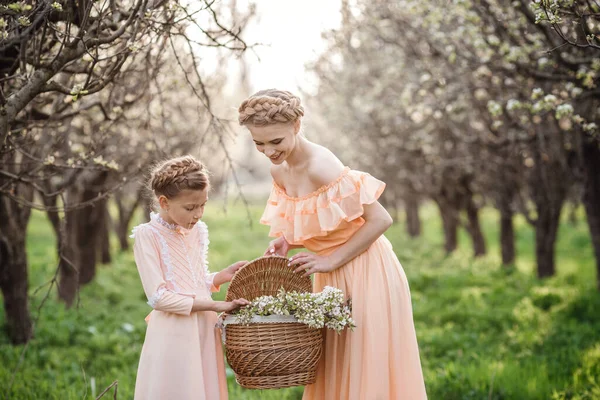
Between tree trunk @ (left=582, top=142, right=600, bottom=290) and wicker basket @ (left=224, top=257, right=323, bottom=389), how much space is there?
5.55 metres

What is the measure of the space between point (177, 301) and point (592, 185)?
6.21 metres

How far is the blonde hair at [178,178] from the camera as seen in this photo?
3207 mm

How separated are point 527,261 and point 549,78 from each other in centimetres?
970

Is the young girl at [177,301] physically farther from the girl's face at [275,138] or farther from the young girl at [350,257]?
the young girl at [350,257]

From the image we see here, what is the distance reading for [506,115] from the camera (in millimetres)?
8141

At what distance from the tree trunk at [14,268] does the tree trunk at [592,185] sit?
252 inches

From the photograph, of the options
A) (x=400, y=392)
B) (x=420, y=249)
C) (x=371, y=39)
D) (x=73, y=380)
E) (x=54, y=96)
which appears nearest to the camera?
(x=400, y=392)

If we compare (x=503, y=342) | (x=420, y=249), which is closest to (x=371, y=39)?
(x=420, y=249)

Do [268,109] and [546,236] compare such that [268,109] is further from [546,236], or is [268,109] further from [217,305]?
[546,236]

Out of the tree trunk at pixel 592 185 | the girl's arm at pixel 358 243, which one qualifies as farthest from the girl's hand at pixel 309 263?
the tree trunk at pixel 592 185

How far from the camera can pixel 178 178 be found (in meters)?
3.20

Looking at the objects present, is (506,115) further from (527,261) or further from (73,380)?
(527,261)

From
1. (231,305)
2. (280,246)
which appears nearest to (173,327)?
(231,305)

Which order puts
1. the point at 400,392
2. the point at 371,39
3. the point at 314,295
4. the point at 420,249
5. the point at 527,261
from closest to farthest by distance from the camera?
1. the point at 314,295
2. the point at 400,392
3. the point at 371,39
4. the point at 527,261
5. the point at 420,249
